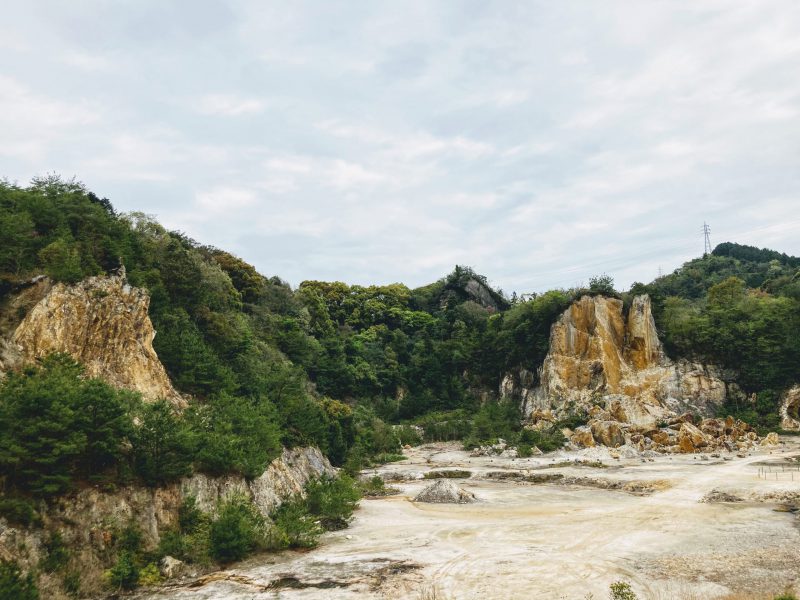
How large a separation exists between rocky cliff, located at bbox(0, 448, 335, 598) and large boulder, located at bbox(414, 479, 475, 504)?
11626mm

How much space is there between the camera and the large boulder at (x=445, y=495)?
28.0 metres

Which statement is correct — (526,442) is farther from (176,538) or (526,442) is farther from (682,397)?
(176,538)

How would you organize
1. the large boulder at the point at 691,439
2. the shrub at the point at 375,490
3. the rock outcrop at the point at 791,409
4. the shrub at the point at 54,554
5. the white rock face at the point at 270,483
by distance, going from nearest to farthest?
the shrub at the point at 54,554, the white rock face at the point at 270,483, the shrub at the point at 375,490, the large boulder at the point at 691,439, the rock outcrop at the point at 791,409

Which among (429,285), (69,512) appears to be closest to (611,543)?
(69,512)

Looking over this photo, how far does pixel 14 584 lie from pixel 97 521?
3430 millimetres

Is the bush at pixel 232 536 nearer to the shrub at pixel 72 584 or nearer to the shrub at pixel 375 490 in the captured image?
the shrub at pixel 72 584

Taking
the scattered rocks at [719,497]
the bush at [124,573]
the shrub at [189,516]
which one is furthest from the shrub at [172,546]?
the scattered rocks at [719,497]

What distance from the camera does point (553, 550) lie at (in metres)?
17.0

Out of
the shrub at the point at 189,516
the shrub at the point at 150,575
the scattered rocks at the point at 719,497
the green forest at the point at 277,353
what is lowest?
the scattered rocks at the point at 719,497

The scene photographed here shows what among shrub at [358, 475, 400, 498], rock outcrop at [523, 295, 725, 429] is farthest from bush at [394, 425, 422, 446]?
shrub at [358, 475, 400, 498]

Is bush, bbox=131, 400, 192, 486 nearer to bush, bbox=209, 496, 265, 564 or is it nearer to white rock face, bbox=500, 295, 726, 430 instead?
→ bush, bbox=209, 496, 265, 564

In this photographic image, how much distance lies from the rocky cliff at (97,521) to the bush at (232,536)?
4.78 ft

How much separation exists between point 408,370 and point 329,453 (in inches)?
1595

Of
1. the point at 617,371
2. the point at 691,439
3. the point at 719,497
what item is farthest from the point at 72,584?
the point at 617,371
